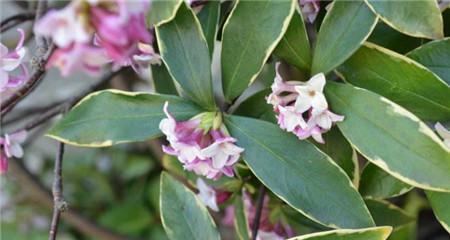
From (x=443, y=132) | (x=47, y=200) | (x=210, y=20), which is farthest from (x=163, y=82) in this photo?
(x=47, y=200)

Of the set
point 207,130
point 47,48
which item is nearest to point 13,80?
point 47,48

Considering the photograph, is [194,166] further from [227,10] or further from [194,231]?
[227,10]

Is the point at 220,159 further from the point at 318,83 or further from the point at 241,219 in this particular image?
the point at 241,219

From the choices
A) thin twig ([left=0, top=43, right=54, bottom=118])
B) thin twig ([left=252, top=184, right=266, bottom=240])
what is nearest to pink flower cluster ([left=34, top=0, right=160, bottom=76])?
Answer: thin twig ([left=0, top=43, right=54, bottom=118])

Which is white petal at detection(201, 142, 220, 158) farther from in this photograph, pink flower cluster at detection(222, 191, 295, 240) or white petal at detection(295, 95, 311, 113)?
pink flower cluster at detection(222, 191, 295, 240)

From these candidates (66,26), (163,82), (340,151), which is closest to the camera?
(66,26)
